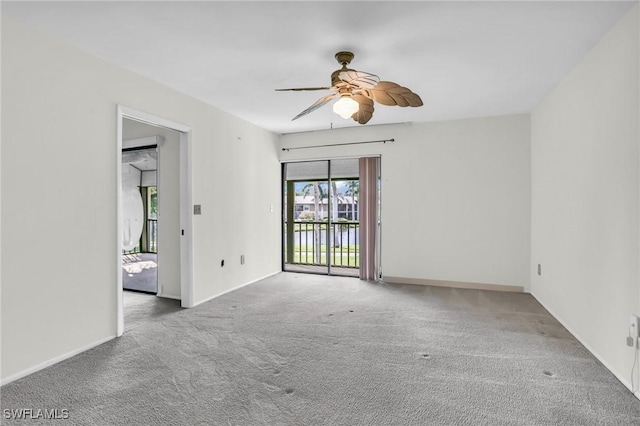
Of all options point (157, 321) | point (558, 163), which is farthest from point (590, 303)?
point (157, 321)

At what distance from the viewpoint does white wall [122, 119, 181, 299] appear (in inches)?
167

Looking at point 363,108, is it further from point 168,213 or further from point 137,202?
point 137,202

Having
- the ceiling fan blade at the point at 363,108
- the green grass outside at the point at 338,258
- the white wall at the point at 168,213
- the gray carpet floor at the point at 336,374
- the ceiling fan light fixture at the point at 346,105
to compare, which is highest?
the ceiling fan blade at the point at 363,108

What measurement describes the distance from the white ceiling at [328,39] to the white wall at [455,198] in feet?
3.72

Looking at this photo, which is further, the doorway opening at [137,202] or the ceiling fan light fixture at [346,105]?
the doorway opening at [137,202]

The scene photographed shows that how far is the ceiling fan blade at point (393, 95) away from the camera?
101 inches

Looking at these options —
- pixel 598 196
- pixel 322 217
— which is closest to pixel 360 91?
pixel 598 196

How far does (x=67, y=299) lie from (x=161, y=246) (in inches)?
69.1

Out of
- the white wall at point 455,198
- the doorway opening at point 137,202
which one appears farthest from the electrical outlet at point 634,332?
the doorway opening at point 137,202

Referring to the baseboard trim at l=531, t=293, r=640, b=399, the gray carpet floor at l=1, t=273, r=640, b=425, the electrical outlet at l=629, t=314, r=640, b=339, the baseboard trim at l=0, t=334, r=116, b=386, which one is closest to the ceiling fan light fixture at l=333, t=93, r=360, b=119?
the gray carpet floor at l=1, t=273, r=640, b=425

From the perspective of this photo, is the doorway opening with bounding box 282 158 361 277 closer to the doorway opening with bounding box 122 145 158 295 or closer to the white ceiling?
the doorway opening with bounding box 122 145 158 295

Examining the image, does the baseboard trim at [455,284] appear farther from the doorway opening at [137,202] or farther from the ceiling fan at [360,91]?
the doorway opening at [137,202]

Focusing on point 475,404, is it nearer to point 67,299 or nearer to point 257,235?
point 67,299

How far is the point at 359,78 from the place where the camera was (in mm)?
2467
